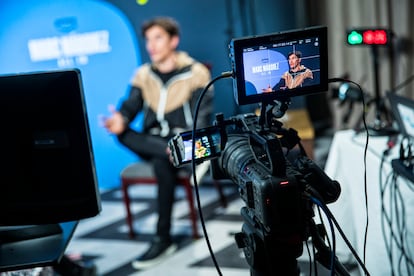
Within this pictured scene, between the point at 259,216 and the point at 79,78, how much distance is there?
1.79 feet

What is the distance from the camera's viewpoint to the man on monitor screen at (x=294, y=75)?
1283mm

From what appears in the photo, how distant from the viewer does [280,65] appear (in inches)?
50.6

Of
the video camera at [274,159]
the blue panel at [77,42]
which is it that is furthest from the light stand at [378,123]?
the blue panel at [77,42]

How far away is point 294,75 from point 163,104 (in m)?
1.87

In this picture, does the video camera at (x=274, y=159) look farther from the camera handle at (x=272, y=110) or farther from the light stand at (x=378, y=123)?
the light stand at (x=378, y=123)

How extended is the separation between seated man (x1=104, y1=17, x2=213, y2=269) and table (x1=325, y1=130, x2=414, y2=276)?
2.80 feet

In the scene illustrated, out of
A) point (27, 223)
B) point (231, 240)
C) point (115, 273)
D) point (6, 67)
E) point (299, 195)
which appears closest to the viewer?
point (299, 195)

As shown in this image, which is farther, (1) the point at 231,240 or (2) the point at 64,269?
(1) the point at 231,240

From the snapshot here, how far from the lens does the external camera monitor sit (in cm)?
125

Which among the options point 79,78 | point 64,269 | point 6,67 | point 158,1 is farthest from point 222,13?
point 79,78

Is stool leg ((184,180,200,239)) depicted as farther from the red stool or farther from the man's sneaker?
the man's sneaker

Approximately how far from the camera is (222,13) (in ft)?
12.7

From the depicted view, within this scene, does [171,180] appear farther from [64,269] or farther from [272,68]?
[272,68]

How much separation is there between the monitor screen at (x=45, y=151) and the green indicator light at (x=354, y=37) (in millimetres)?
1409
